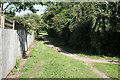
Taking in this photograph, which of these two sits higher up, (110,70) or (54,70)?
(54,70)

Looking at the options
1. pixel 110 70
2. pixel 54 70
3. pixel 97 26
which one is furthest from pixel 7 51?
pixel 97 26

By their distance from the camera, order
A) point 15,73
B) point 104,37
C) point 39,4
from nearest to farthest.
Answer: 1. point 15,73
2. point 39,4
3. point 104,37

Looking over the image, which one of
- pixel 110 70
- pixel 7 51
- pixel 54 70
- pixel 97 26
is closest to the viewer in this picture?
pixel 7 51

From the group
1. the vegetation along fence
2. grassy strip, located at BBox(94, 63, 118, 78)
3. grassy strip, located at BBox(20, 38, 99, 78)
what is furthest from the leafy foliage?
grassy strip, located at BBox(20, 38, 99, 78)

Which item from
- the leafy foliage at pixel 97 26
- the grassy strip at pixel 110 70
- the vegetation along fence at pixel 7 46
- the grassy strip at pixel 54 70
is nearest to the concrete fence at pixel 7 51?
the vegetation along fence at pixel 7 46

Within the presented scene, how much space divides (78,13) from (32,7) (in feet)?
21.4

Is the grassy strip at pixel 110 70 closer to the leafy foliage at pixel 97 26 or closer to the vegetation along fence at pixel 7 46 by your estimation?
the leafy foliage at pixel 97 26

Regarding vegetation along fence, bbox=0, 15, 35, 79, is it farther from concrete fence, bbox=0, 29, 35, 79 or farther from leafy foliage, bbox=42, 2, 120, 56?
leafy foliage, bbox=42, 2, 120, 56

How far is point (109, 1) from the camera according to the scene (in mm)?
9094

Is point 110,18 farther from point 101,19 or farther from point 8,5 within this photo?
point 8,5

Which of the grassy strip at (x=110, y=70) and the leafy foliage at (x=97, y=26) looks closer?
the grassy strip at (x=110, y=70)

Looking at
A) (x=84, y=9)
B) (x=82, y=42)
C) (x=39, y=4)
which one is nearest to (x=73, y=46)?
(x=82, y=42)

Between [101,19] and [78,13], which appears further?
[78,13]

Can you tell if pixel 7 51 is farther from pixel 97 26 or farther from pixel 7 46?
pixel 97 26
